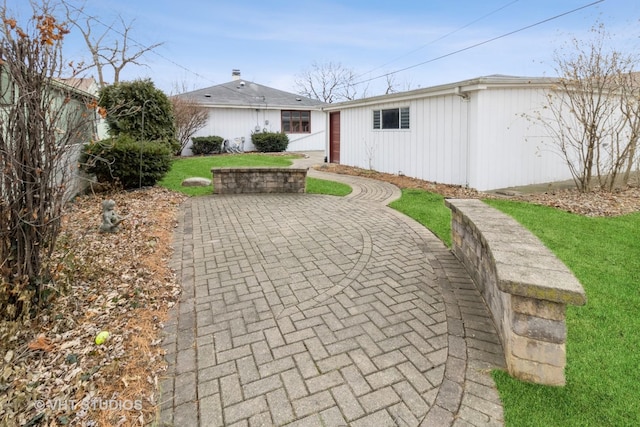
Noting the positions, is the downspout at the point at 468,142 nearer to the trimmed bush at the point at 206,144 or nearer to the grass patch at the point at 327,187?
the grass patch at the point at 327,187

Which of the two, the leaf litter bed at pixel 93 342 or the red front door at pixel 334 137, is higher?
the red front door at pixel 334 137

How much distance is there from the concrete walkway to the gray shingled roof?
16928 millimetres

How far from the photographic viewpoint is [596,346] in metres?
2.51

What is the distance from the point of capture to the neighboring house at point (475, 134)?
8125 mm

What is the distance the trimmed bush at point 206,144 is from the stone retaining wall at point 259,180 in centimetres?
1103

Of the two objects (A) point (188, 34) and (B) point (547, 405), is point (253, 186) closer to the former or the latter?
(B) point (547, 405)

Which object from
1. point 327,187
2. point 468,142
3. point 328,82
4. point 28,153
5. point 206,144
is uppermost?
point 328,82

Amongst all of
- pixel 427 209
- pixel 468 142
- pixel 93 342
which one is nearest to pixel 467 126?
pixel 468 142

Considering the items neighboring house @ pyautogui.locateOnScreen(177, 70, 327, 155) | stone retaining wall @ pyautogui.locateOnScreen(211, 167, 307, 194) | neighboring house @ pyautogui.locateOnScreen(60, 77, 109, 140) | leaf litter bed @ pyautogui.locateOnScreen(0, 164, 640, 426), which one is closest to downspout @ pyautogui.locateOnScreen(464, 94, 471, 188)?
stone retaining wall @ pyautogui.locateOnScreen(211, 167, 307, 194)

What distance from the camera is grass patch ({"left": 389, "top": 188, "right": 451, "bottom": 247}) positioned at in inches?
214

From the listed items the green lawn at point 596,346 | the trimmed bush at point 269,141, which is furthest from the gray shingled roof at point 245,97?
the green lawn at point 596,346

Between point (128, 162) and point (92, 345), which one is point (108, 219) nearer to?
point (92, 345)

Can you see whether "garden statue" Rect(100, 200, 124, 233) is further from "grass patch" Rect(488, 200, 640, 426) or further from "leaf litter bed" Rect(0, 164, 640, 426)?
"grass patch" Rect(488, 200, 640, 426)

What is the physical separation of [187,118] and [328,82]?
28866 mm
